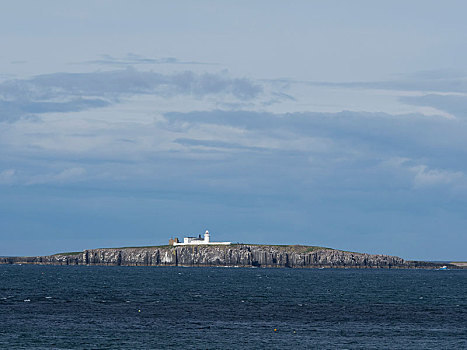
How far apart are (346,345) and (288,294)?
6473 cm

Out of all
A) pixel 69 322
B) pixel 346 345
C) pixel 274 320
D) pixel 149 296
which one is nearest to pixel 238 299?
pixel 149 296

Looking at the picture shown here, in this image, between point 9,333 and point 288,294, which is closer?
point 9,333

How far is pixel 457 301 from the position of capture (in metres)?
120

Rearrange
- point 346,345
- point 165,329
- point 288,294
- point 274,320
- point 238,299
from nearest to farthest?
1. point 346,345
2. point 165,329
3. point 274,320
4. point 238,299
5. point 288,294

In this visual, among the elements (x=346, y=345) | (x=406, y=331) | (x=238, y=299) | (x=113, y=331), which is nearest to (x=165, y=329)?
(x=113, y=331)

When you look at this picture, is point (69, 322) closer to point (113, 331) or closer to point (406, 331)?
point (113, 331)

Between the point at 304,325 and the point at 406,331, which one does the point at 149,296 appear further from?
the point at 406,331

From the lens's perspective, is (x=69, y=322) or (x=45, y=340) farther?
(x=69, y=322)

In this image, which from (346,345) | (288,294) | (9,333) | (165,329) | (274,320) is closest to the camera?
(346,345)

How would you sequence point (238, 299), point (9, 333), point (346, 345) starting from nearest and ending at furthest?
point (346, 345)
point (9, 333)
point (238, 299)

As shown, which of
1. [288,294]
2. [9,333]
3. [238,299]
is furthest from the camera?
[288,294]

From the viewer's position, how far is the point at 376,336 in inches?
2876

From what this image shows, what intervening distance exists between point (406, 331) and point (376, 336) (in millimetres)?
5880

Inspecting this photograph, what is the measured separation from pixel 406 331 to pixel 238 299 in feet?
144
